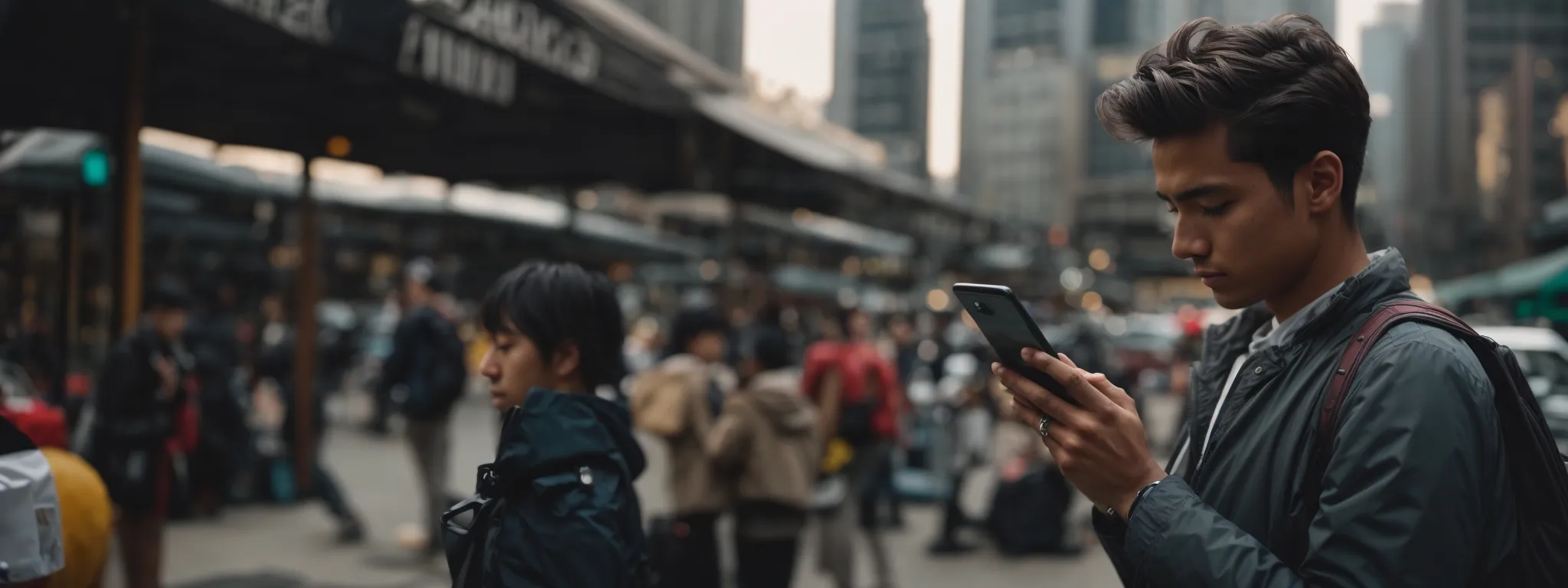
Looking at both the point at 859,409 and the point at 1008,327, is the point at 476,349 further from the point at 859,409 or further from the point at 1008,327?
the point at 1008,327

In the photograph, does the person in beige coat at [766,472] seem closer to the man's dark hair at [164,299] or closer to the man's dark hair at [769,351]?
the man's dark hair at [769,351]

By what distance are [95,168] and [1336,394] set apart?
637cm

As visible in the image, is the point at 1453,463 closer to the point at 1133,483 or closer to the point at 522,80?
the point at 1133,483

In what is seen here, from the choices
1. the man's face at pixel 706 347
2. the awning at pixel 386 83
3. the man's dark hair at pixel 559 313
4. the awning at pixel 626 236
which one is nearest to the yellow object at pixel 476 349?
the awning at pixel 626 236

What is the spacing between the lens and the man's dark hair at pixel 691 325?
23.1 feet

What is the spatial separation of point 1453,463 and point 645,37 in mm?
7985

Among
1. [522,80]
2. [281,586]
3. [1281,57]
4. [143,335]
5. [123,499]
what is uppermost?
[522,80]

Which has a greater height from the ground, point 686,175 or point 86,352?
point 686,175

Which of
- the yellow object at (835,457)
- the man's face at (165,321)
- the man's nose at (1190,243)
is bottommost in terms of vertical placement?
the yellow object at (835,457)

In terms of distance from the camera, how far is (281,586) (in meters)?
7.47

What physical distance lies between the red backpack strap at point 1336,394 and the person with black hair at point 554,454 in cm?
140

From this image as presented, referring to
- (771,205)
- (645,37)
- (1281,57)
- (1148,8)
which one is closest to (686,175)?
(645,37)

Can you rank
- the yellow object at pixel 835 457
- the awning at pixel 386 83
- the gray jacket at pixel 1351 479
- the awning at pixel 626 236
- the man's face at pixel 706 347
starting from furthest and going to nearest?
the awning at pixel 626 236 < the yellow object at pixel 835 457 < the man's face at pixel 706 347 < the awning at pixel 386 83 < the gray jacket at pixel 1351 479

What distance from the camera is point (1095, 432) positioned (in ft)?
5.30
